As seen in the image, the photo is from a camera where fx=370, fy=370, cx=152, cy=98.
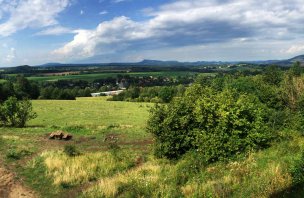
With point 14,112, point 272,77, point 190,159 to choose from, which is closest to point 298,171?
point 190,159

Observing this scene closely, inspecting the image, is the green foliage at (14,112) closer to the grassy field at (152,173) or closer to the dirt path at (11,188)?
the grassy field at (152,173)

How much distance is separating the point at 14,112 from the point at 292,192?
3252 cm

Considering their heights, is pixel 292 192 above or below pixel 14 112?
above

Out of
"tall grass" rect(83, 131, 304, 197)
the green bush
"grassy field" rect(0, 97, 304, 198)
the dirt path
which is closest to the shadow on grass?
"grassy field" rect(0, 97, 304, 198)

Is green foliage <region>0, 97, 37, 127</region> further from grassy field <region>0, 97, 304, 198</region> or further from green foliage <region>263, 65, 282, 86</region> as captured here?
green foliage <region>263, 65, 282, 86</region>

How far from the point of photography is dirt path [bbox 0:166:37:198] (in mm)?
14436

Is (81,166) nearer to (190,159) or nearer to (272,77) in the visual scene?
(190,159)

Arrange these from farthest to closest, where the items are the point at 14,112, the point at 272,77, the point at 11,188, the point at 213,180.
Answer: the point at 272,77, the point at 14,112, the point at 11,188, the point at 213,180

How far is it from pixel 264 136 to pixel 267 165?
5172 millimetres

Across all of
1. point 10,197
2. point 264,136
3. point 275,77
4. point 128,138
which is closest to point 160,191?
point 10,197

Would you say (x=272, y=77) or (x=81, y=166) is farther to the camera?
(x=272, y=77)

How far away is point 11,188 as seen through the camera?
1521 centimetres

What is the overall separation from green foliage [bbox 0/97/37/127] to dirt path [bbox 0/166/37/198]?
2096cm

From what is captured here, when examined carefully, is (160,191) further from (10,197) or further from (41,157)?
(41,157)
